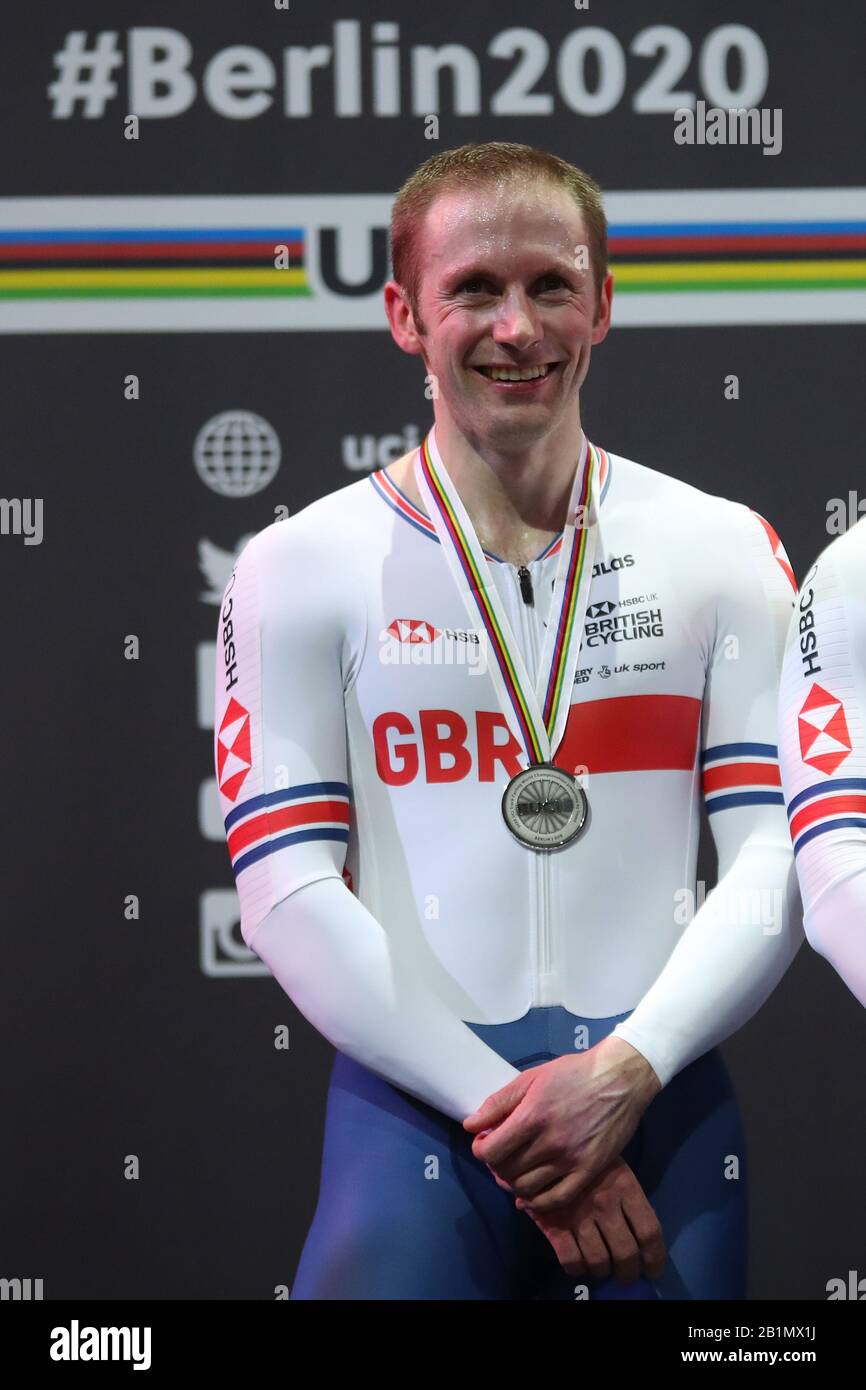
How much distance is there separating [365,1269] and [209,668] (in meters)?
1.24

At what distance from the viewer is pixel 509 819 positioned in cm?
232

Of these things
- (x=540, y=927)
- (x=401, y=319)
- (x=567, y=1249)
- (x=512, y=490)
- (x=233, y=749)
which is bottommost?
(x=567, y=1249)

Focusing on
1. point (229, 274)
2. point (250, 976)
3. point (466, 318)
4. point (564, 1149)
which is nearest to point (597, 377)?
point (229, 274)

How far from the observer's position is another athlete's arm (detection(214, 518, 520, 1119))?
226cm

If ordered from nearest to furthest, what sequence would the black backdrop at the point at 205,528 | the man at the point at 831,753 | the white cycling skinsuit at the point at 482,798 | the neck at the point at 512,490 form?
the man at the point at 831,753 → the white cycling skinsuit at the point at 482,798 → the neck at the point at 512,490 → the black backdrop at the point at 205,528

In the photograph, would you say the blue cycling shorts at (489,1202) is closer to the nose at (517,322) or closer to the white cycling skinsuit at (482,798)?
the white cycling skinsuit at (482,798)

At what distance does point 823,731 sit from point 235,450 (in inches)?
52.0

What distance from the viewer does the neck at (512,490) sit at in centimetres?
243

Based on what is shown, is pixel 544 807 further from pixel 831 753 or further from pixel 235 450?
pixel 235 450

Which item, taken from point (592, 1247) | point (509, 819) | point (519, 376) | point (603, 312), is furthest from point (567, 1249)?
point (603, 312)

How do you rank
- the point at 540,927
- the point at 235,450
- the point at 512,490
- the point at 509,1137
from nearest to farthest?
the point at 509,1137
the point at 540,927
the point at 512,490
the point at 235,450

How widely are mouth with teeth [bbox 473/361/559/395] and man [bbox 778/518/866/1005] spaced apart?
42 centimetres

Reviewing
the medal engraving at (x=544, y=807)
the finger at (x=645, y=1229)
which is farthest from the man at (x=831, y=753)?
the finger at (x=645, y=1229)
